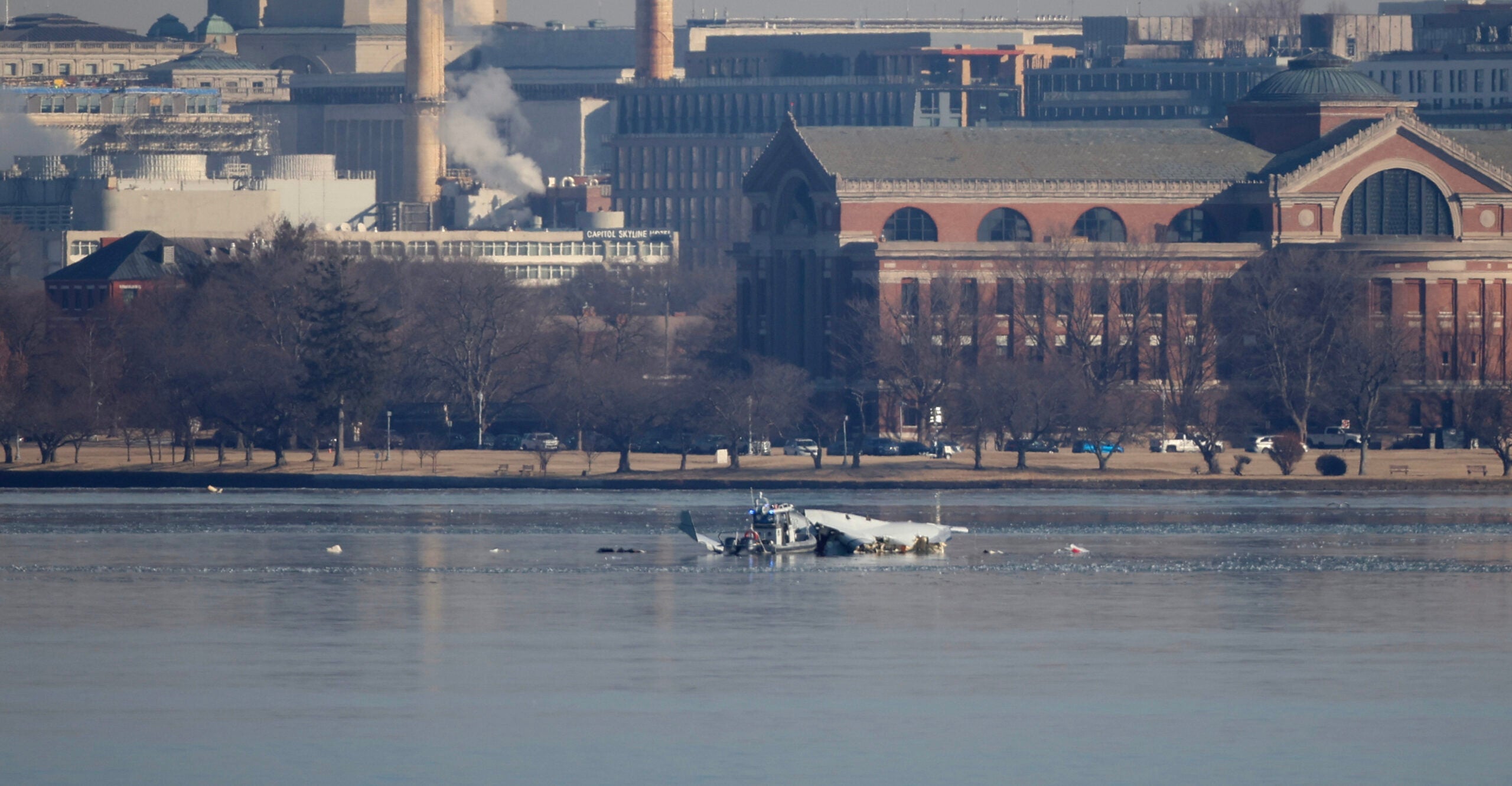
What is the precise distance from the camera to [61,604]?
91.0 m

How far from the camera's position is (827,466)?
154125 millimetres

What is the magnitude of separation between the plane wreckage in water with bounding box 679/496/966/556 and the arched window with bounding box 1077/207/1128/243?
243ft

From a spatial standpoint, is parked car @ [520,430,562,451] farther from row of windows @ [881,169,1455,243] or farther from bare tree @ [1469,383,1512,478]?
bare tree @ [1469,383,1512,478]

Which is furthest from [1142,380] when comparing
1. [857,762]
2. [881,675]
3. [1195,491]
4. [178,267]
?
[857,762]

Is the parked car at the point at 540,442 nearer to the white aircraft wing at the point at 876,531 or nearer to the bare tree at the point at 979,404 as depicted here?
the bare tree at the point at 979,404

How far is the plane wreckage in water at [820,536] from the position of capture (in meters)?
110

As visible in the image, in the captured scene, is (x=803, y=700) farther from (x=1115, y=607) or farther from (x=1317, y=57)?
(x=1317, y=57)

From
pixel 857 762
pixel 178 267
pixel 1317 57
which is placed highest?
pixel 1317 57

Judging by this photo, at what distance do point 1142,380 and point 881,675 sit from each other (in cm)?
10014

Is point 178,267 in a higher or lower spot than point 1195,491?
higher

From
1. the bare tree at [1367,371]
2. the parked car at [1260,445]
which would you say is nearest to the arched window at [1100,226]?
the bare tree at [1367,371]

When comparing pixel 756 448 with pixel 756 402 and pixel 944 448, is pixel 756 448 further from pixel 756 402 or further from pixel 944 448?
pixel 944 448

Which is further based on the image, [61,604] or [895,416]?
[895,416]

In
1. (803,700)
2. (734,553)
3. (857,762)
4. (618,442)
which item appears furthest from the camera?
(618,442)
